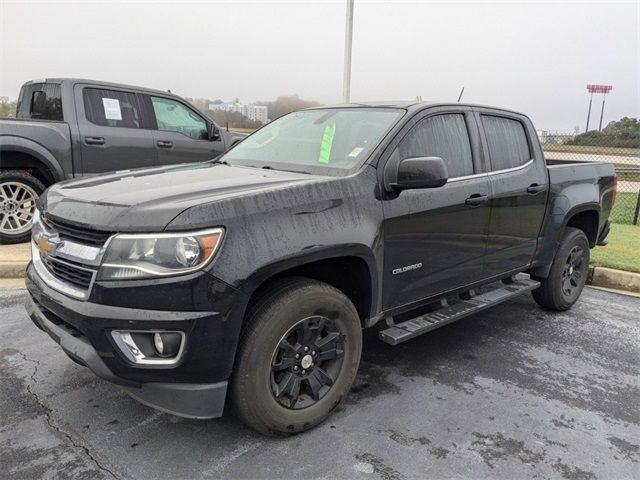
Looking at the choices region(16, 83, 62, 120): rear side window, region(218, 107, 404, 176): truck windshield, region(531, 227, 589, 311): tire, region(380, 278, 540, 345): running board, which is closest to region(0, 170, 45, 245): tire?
region(16, 83, 62, 120): rear side window

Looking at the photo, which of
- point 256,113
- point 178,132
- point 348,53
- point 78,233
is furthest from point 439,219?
point 348,53

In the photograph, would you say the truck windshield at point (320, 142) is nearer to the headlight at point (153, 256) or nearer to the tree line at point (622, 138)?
the headlight at point (153, 256)

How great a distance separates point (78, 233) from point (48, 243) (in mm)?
328

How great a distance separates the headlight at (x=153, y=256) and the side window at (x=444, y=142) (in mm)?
1546

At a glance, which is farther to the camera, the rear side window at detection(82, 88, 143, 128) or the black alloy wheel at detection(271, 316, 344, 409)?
the rear side window at detection(82, 88, 143, 128)

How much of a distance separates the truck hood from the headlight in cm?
6

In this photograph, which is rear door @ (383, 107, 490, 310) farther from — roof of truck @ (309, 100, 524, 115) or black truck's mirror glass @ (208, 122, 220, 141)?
black truck's mirror glass @ (208, 122, 220, 141)

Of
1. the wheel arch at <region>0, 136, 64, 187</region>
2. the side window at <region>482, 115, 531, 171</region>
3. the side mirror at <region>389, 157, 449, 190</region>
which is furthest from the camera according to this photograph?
the wheel arch at <region>0, 136, 64, 187</region>

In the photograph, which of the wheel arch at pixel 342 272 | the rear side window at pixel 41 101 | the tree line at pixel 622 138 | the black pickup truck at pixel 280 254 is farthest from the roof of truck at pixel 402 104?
the tree line at pixel 622 138

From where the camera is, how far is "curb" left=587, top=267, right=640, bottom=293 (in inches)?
226

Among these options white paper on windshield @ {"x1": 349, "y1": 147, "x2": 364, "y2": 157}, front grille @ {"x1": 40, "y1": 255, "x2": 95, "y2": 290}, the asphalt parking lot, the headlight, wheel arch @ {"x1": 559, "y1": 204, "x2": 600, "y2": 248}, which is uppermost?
white paper on windshield @ {"x1": 349, "y1": 147, "x2": 364, "y2": 157}

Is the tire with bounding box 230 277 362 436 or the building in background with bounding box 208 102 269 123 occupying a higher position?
the building in background with bounding box 208 102 269 123

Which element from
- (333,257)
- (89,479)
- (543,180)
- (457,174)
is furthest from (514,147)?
(89,479)

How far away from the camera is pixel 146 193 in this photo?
8.54 ft
